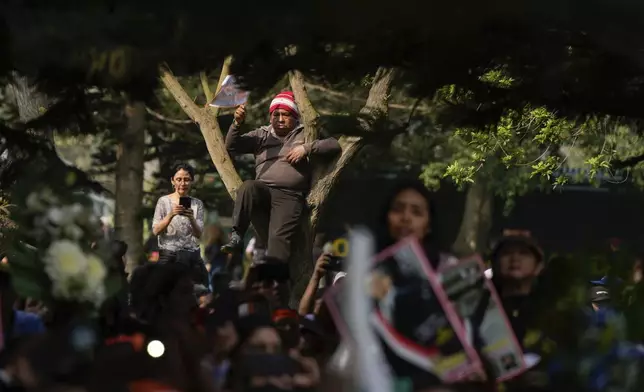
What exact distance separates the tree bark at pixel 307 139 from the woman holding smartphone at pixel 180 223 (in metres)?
0.65

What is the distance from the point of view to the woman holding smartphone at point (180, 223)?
744cm

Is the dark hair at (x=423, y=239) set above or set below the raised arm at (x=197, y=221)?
below

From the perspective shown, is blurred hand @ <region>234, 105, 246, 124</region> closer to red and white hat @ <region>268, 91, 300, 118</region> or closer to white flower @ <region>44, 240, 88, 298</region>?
red and white hat @ <region>268, 91, 300, 118</region>

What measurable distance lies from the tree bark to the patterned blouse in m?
0.74

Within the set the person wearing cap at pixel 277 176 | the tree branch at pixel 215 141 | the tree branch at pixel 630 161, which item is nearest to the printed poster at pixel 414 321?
the tree branch at pixel 630 161

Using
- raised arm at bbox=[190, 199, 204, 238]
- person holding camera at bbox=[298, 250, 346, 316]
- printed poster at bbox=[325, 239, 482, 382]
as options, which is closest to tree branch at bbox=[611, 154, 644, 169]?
person holding camera at bbox=[298, 250, 346, 316]

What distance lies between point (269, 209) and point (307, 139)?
0.46 meters

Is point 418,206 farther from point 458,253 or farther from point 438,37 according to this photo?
point 438,37

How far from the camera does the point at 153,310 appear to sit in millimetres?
4391

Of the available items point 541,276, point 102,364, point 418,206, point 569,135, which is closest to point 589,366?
point 541,276

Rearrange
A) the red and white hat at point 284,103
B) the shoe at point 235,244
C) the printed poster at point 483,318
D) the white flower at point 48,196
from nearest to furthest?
1. the printed poster at point 483,318
2. the white flower at point 48,196
3. the red and white hat at point 284,103
4. the shoe at point 235,244

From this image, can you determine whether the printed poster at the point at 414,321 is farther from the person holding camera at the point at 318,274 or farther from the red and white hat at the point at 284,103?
the red and white hat at the point at 284,103

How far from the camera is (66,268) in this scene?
366 cm

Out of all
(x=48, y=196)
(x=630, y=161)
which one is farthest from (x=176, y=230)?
(x=48, y=196)
